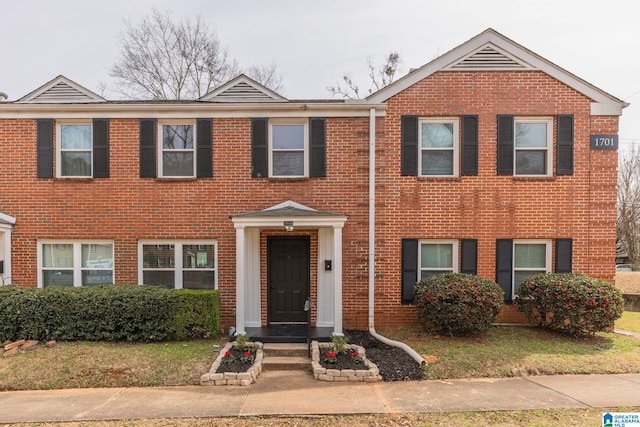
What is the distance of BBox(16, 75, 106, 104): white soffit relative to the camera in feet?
28.1

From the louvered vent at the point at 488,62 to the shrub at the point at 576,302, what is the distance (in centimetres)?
507

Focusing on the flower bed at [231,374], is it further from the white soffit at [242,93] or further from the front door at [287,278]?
the white soffit at [242,93]

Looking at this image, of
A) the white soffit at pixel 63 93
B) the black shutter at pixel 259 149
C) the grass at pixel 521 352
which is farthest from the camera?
the white soffit at pixel 63 93

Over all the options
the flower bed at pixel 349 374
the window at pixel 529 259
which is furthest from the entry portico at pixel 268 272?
the window at pixel 529 259

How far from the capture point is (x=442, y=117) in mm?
8352

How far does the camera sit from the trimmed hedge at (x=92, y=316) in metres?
6.89

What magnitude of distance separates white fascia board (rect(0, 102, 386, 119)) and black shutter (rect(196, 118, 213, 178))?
283 millimetres

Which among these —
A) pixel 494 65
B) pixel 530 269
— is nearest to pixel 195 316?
pixel 530 269

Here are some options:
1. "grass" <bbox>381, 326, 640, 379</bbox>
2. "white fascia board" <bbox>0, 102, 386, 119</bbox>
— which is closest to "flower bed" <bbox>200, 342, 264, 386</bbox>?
"grass" <bbox>381, 326, 640, 379</bbox>

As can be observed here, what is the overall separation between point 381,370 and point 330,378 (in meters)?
0.94

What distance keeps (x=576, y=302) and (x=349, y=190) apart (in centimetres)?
534

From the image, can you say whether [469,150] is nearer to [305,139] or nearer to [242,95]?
[305,139]

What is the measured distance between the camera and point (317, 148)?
326 inches

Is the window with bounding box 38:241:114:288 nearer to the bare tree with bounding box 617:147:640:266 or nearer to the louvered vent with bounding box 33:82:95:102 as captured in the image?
the louvered vent with bounding box 33:82:95:102
